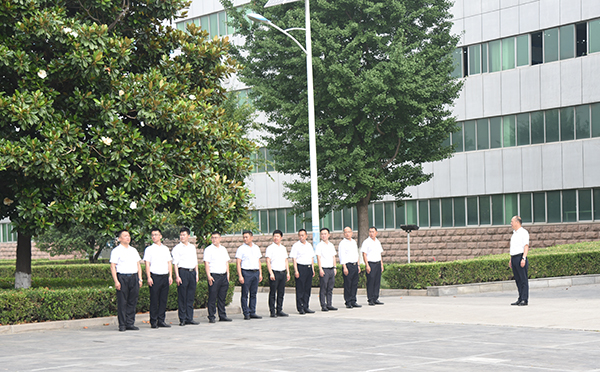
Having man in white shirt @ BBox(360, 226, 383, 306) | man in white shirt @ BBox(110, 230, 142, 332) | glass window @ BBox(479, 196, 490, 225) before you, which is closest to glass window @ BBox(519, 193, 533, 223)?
glass window @ BBox(479, 196, 490, 225)

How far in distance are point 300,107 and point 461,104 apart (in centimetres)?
1221

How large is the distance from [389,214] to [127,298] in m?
25.1

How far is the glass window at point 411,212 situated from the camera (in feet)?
122

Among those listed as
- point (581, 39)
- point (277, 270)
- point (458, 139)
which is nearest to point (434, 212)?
point (458, 139)

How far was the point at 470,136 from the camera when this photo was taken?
35.3 m

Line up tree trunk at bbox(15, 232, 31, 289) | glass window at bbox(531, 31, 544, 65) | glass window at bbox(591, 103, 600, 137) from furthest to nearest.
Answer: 1. glass window at bbox(531, 31, 544, 65)
2. glass window at bbox(591, 103, 600, 137)
3. tree trunk at bbox(15, 232, 31, 289)

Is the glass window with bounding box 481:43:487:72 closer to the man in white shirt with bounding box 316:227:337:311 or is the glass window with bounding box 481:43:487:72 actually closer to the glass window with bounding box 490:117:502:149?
the glass window with bounding box 490:117:502:149

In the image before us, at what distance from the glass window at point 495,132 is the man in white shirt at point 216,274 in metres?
21.2

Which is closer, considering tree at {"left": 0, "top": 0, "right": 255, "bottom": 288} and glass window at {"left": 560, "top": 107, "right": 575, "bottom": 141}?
tree at {"left": 0, "top": 0, "right": 255, "bottom": 288}

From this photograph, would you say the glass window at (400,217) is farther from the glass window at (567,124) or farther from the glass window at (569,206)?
the glass window at (567,124)

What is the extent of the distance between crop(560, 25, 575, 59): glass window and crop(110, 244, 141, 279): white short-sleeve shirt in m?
23.5

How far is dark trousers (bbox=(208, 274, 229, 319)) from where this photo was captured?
15805mm

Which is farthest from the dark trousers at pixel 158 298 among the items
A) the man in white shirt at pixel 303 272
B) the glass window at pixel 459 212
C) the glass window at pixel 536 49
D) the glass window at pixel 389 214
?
the glass window at pixel 389 214

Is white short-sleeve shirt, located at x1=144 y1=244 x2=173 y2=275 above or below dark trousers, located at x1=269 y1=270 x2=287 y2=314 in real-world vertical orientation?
above
